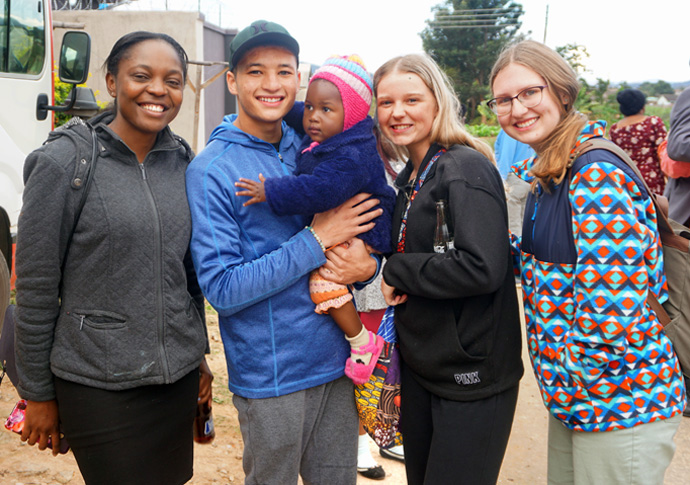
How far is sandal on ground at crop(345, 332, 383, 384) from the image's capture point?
7.02ft

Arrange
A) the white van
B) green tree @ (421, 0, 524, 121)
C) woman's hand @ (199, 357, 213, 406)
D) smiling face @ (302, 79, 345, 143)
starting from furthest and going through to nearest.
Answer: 1. green tree @ (421, 0, 524, 121)
2. the white van
3. woman's hand @ (199, 357, 213, 406)
4. smiling face @ (302, 79, 345, 143)

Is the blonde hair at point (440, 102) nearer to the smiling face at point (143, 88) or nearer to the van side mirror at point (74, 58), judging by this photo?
the smiling face at point (143, 88)

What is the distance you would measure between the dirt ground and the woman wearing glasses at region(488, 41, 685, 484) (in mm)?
1581

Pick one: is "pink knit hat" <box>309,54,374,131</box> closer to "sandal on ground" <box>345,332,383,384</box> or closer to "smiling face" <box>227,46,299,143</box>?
"smiling face" <box>227,46,299,143</box>

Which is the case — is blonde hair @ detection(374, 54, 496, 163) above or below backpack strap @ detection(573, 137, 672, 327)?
above

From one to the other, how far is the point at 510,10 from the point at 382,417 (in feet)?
145

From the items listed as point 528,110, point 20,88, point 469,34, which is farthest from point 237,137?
point 469,34

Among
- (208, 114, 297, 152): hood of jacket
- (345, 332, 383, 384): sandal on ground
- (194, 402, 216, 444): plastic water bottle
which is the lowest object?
(194, 402, 216, 444): plastic water bottle

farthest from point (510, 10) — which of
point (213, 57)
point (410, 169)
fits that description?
point (410, 169)

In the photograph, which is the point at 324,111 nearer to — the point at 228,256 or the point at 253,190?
the point at 253,190

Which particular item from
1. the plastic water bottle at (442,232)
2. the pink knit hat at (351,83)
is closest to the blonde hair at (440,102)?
the pink knit hat at (351,83)

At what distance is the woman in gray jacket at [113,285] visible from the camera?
184 cm

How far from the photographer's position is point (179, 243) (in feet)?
6.59

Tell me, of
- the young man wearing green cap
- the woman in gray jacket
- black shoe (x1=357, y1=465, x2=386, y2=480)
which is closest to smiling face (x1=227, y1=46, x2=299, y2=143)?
the young man wearing green cap
